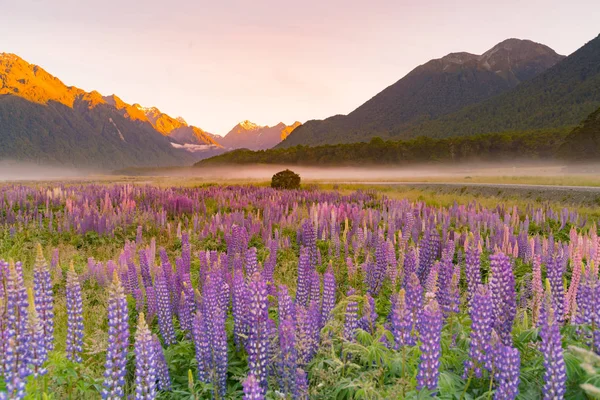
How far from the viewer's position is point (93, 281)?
752 cm

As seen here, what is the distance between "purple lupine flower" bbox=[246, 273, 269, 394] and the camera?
11.2 ft

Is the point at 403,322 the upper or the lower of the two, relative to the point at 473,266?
lower

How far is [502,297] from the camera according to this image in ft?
12.5

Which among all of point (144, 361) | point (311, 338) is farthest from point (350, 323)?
point (144, 361)

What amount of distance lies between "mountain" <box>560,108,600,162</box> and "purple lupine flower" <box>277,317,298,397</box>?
5994cm

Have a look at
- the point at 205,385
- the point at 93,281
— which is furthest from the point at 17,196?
the point at 205,385

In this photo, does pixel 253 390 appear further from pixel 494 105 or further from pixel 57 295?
pixel 494 105

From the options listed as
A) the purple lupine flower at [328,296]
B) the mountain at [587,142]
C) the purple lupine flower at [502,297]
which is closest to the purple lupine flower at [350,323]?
the purple lupine flower at [328,296]

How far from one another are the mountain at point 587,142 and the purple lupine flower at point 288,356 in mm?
59938

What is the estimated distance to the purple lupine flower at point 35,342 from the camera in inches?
113

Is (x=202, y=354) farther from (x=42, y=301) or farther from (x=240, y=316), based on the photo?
(x=42, y=301)

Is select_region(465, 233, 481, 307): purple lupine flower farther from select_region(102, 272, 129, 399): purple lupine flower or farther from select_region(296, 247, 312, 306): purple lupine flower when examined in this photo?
select_region(102, 272, 129, 399): purple lupine flower

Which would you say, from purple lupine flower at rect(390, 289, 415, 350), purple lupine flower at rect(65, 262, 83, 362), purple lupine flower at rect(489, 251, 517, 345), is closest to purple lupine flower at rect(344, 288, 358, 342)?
purple lupine flower at rect(390, 289, 415, 350)

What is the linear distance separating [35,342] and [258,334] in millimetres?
1642
